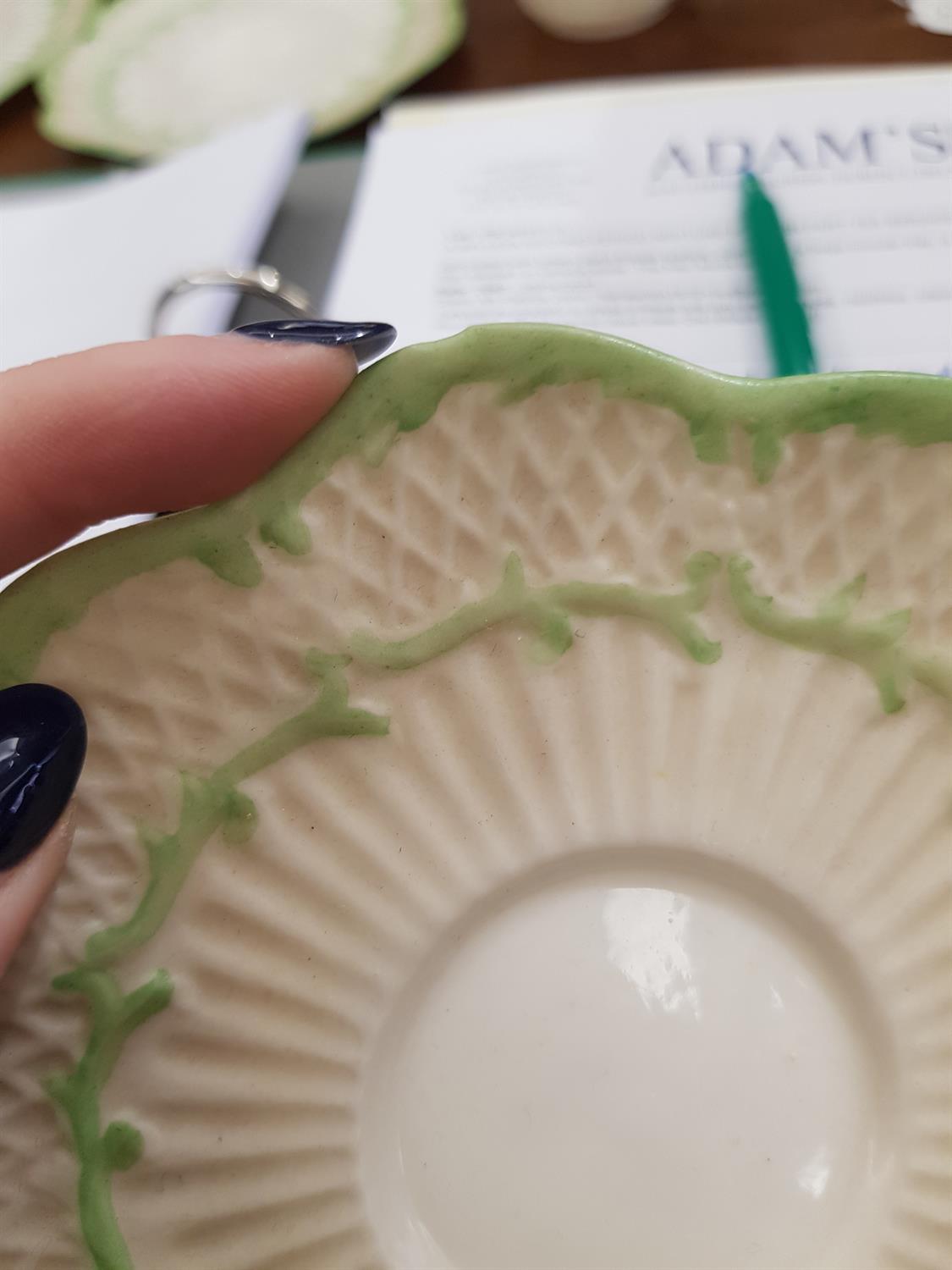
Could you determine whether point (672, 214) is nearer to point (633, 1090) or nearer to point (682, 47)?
point (682, 47)

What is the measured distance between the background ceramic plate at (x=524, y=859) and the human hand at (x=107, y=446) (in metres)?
0.01

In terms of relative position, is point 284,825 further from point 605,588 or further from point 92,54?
point 92,54

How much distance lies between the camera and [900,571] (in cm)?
25

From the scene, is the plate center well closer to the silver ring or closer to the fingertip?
the fingertip

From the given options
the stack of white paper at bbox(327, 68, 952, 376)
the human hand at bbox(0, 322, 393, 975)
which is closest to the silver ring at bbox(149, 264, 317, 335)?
the stack of white paper at bbox(327, 68, 952, 376)

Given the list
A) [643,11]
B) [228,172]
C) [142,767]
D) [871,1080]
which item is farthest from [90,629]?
[643,11]

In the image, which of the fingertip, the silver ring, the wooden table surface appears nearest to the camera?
the fingertip

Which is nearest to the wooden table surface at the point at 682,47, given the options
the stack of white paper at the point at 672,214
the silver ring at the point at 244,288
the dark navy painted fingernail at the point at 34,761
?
the stack of white paper at the point at 672,214

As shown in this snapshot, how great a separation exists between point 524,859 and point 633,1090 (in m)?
0.07

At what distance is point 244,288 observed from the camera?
0.47m

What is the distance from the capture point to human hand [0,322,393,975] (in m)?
0.24

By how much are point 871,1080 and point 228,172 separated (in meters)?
0.58

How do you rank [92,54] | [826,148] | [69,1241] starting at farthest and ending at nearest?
1. [92,54]
2. [826,148]
3. [69,1241]

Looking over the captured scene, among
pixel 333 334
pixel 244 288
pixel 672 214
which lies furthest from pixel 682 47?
pixel 333 334
